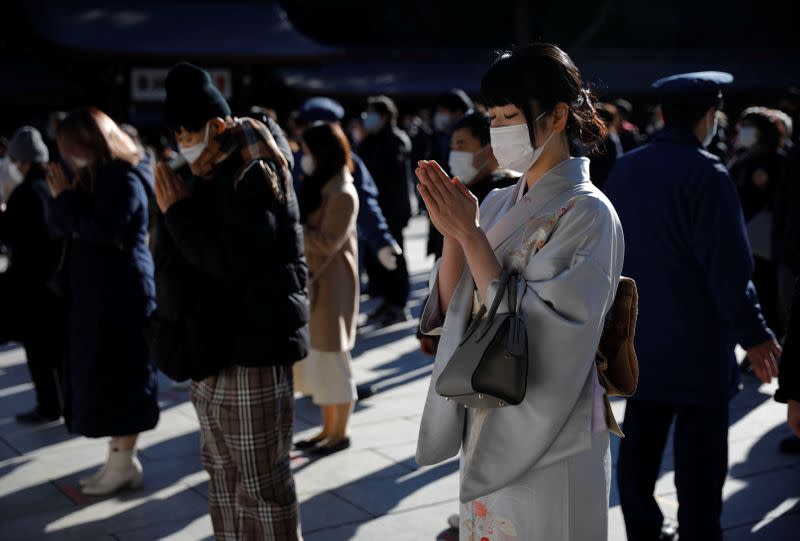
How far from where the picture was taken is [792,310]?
248cm

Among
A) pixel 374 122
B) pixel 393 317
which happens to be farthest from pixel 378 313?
pixel 374 122

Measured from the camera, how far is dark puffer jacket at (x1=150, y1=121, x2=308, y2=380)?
Result: 2.95m

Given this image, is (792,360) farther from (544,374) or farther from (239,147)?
(239,147)

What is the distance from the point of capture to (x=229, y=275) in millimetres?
2965

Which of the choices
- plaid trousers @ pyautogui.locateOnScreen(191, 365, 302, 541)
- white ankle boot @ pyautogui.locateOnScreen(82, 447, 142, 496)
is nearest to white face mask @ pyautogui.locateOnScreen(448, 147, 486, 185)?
plaid trousers @ pyautogui.locateOnScreen(191, 365, 302, 541)

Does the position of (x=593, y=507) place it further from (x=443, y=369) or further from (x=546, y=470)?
(x=443, y=369)

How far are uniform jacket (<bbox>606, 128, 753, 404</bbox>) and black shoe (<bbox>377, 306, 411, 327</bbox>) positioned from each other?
4.83 metres

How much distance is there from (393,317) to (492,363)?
20.0ft

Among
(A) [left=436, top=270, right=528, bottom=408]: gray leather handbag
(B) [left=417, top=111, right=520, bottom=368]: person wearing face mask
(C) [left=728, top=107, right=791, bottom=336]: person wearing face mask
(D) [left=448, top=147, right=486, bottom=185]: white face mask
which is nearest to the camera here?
(A) [left=436, top=270, right=528, bottom=408]: gray leather handbag

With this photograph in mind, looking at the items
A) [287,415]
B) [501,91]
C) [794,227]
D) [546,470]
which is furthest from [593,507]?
[794,227]

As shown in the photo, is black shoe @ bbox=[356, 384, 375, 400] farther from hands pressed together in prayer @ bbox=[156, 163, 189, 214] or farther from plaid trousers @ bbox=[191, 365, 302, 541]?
hands pressed together in prayer @ bbox=[156, 163, 189, 214]

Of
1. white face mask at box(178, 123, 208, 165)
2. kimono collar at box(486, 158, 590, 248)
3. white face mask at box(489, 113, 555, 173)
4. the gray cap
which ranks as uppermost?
white face mask at box(489, 113, 555, 173)

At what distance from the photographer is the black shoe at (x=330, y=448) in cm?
484

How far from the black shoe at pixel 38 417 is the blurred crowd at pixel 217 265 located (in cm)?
1
